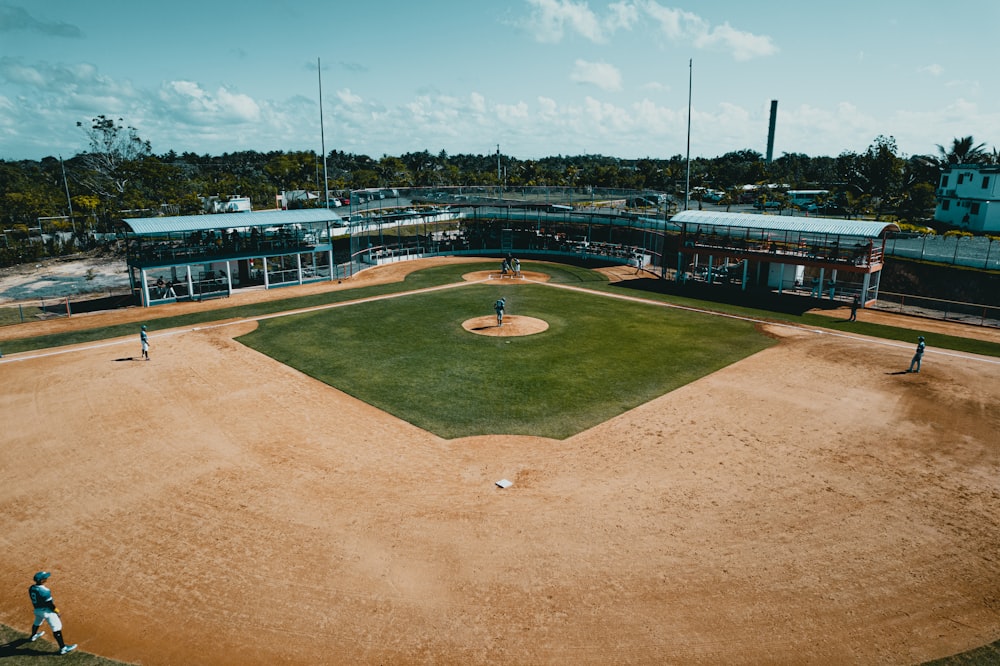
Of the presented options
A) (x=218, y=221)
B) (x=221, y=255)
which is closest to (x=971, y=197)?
(x=218, y=221)

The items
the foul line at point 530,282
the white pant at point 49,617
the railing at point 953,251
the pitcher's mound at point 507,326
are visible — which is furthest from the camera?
the railing at point 953,251

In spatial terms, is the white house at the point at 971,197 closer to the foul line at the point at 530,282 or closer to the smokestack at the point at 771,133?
the foul line at the point at 530,282

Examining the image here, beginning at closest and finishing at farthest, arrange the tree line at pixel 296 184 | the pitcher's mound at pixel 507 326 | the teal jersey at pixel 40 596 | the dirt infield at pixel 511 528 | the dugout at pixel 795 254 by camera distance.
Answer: the teal jersey at pixel 40 596, the dirt infield at pixel 511 528, the pitcher's mound at pixel 507 326, the dugout at pixel 795 254, the tree line at pixel 296 184

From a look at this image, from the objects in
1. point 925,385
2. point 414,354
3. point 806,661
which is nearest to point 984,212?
point 925,385

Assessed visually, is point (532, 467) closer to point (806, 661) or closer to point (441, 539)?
point (441, 539)

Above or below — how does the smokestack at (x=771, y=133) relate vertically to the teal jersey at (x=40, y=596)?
above

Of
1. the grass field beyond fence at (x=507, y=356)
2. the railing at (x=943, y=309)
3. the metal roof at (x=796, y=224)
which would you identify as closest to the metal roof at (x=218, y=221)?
the grass field beyond fence at (x=507, y=356)

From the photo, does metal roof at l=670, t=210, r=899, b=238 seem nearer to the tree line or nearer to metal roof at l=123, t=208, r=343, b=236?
the tree line
